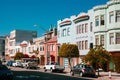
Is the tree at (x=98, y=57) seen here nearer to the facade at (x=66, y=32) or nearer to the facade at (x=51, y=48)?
the facade at (x=66, y=32)

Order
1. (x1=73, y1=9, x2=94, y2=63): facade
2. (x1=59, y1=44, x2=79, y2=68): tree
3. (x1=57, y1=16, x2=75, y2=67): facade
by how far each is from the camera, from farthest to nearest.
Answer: (x1=57, y1=16, x2=75, y2=67): facade
(x1=59, y1=44, x2=79, y2=68): tree
(x1=73, y1=9, x2=94, y2=63): facade

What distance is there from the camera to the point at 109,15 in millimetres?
46438

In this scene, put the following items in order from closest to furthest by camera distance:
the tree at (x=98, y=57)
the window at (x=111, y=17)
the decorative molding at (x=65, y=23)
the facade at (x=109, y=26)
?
the tree at (x=98, y=57)
the facade at (x=109, y=26)
the window at (x=111, y=17)
the decorative molding at (x=65, y=23)

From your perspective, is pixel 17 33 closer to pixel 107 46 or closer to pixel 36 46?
pixel 36 46

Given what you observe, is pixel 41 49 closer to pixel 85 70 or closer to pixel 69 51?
pixel 69 51

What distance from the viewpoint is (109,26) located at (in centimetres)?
4622

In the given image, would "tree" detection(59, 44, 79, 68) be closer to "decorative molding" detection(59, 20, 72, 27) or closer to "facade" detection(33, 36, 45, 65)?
"decorative molding" detection(59, 20, 72, 27)

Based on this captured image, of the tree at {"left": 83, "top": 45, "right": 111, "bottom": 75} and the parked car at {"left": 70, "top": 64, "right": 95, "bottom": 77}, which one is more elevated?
the tree at {"left": 83, "top": 45, "right": 111, "bottom": 75}

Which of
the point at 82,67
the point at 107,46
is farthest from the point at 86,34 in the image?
the point at 82,67

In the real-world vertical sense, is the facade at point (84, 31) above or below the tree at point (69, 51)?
above

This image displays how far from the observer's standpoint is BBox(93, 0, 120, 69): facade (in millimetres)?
45084

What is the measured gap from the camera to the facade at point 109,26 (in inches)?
1775

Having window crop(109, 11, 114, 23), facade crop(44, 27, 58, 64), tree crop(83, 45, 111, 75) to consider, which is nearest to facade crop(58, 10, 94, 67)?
facade crop(44, 27, 58, 64)

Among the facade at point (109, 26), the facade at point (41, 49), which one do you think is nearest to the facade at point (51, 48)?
the facade at point (41, 49)
